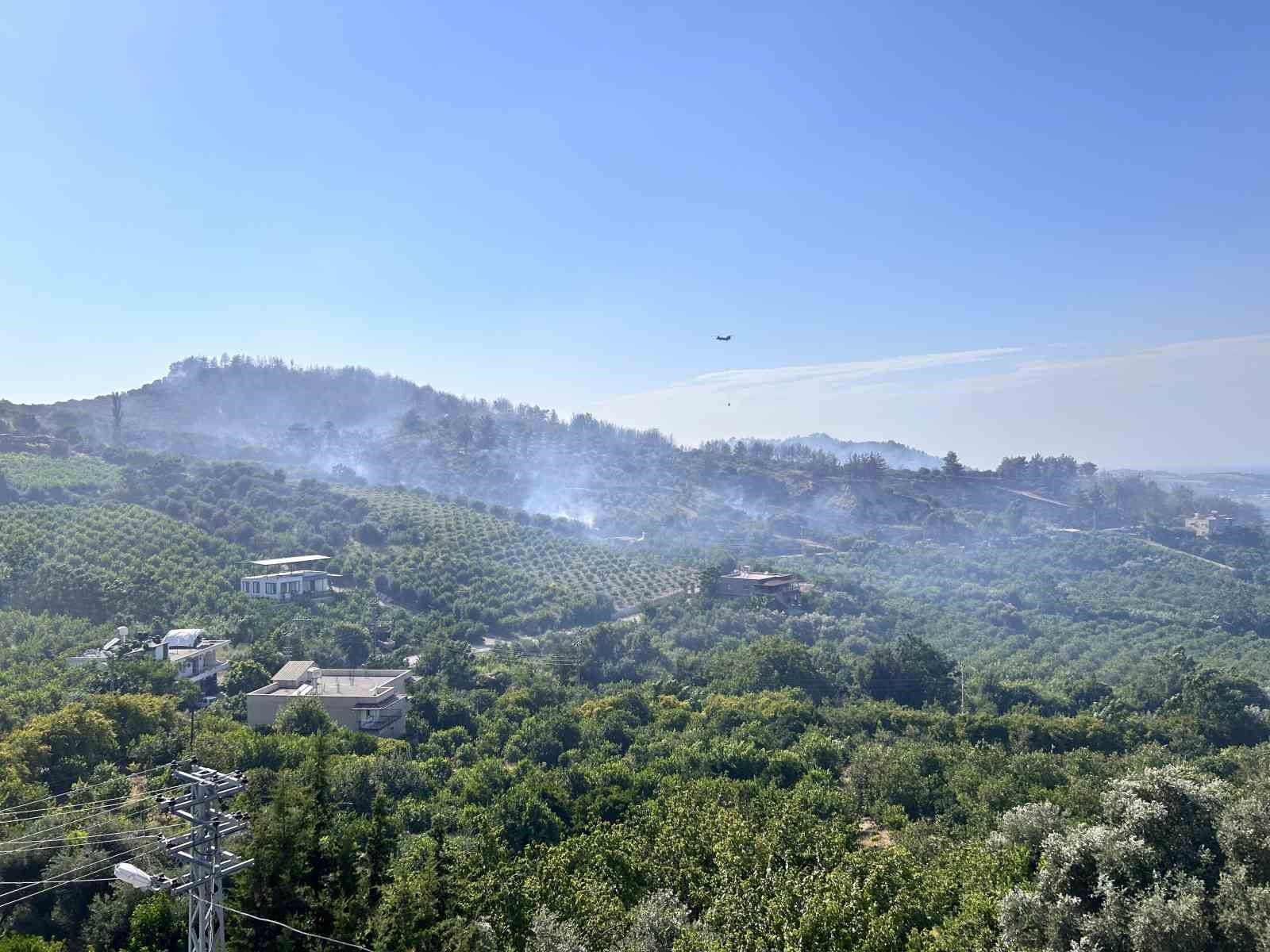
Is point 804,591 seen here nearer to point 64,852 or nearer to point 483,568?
point 483,568

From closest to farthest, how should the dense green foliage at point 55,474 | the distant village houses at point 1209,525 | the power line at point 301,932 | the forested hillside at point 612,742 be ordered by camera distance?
1. the forested hillside at point 612,742
2. the power line at point 301,932
3. the dense green foliage at point 55,474
4. the distant village houses at point 1209,525

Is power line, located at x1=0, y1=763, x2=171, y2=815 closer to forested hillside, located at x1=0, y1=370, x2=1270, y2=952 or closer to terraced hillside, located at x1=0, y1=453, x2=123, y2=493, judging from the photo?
forested hillside, located at x1=0, y1=370, x2=1270, y2=952

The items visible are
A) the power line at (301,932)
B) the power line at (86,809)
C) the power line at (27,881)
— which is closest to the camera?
the power line at (301,932)

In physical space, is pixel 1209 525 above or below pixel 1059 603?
above

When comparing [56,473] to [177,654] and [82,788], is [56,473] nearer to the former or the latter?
[177,654]

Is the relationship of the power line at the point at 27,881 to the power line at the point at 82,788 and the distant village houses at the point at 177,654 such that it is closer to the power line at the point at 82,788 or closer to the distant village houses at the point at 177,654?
the power line at the point at 82,788

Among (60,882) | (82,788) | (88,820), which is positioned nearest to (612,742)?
(88,820)

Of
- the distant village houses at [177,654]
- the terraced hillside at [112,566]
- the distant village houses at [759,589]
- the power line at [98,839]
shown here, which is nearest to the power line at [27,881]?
the power line at [98,839]

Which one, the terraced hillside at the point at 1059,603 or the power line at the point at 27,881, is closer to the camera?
the power line at the point at 27,881
